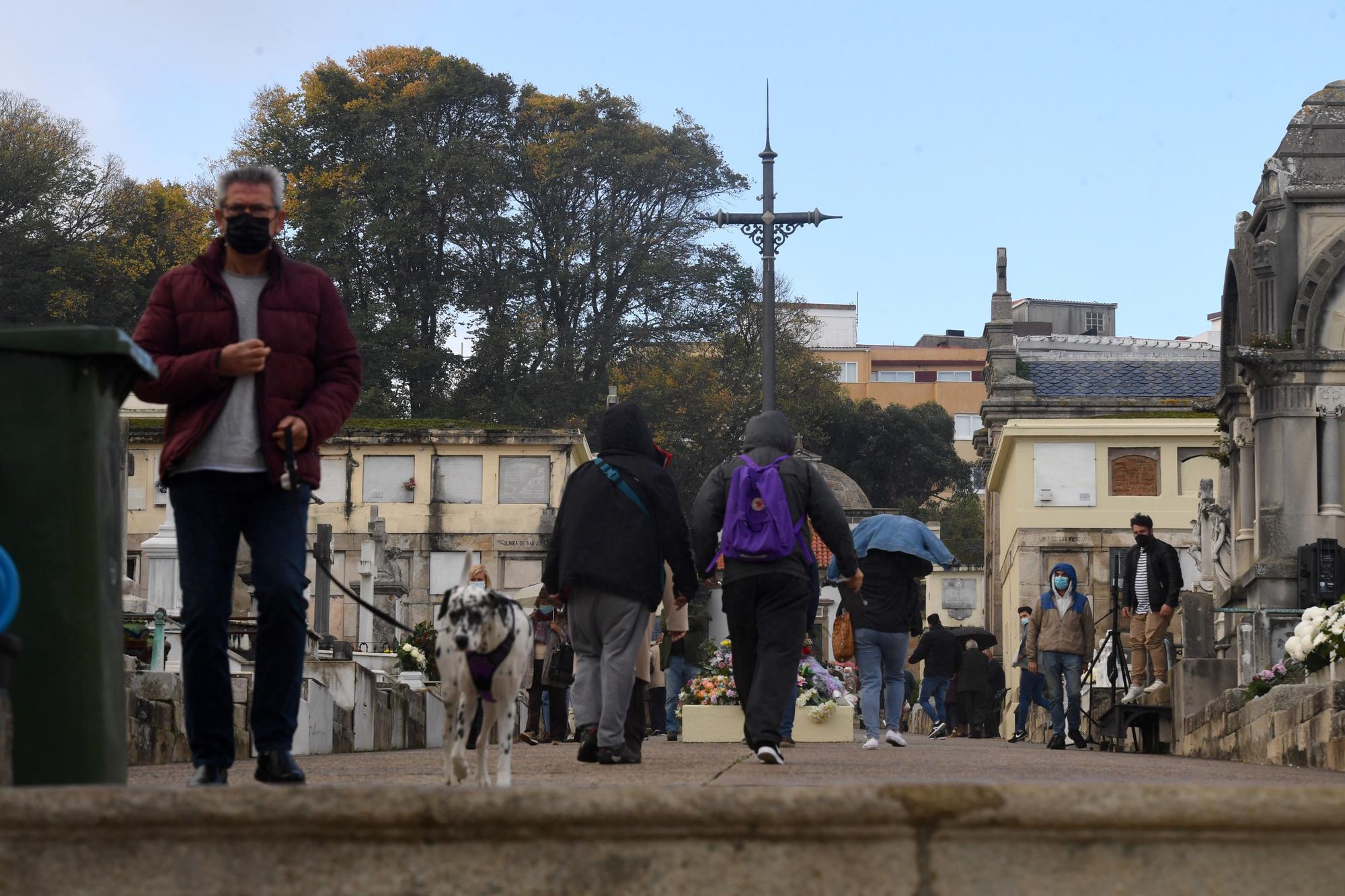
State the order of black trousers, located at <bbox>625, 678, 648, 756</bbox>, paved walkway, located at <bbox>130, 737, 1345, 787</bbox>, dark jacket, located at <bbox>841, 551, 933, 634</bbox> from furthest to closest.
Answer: dark jacket, located at <bbox>841, 551, 933, 634</bbox> < black trousers, located at <bbox>625, 678, 648, 756</bbox> < paved walkway, located at <bbox>130, 737, 1345, 787</bbox>

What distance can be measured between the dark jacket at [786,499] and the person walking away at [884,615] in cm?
311

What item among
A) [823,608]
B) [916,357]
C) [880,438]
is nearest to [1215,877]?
[823,608]

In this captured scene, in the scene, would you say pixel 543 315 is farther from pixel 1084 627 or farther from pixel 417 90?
pixel 1084 627

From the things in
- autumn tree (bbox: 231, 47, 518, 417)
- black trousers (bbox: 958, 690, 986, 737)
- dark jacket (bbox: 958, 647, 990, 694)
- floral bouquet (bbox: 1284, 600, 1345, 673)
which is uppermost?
autumn tree (bbox: 231, 47, 518, 417)

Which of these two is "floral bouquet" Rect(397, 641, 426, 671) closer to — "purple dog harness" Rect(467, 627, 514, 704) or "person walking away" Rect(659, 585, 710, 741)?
"person walking away" Rect(659, 585, 710, 741)

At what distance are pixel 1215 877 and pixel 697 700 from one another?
14.2 m

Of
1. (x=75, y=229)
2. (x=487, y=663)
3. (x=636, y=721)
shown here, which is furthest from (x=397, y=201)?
(x=487, y=663)

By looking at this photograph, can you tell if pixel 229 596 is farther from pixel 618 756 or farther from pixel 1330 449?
pixel 1330 449

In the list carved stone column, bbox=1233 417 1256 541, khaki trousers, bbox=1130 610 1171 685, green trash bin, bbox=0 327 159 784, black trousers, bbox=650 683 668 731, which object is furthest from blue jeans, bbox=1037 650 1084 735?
green trash bin, bbox=0 327 159 784

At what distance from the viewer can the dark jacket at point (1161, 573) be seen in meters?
17.8

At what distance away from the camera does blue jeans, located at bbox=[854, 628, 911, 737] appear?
14266mm

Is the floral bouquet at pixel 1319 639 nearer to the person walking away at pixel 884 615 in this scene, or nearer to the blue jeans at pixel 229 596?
the person walking away at pixel 884 615

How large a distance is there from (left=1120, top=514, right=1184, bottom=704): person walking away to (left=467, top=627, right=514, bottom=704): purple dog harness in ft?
34.0

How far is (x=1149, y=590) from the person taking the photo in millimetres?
18172
